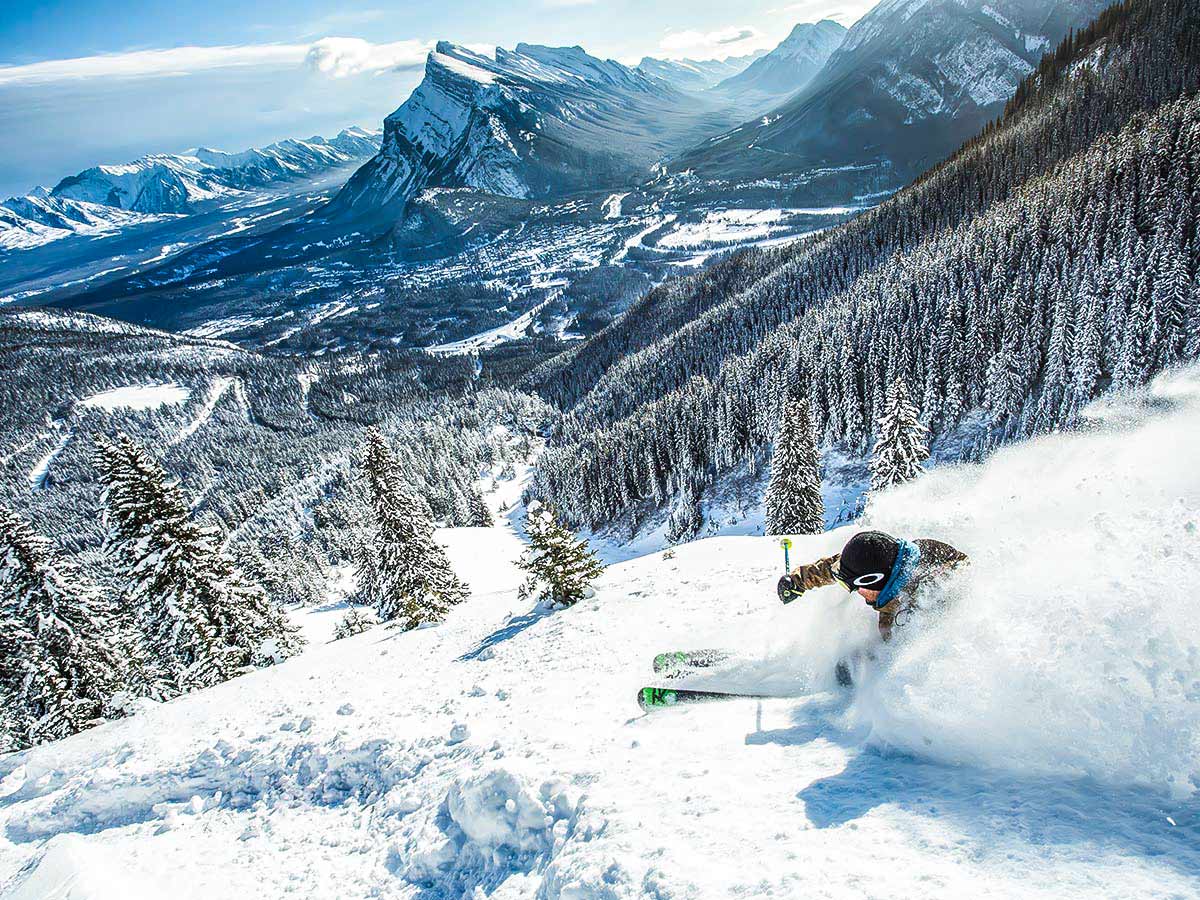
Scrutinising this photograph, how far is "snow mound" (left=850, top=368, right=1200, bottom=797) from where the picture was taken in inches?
195

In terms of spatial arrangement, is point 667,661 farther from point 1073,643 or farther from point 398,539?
point 398,539

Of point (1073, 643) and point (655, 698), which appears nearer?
point (1073, 643)

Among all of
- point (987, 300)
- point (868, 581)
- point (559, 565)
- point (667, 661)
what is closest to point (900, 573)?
point (868, 581)

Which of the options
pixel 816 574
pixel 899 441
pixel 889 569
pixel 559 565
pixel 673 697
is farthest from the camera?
pixel 899 441

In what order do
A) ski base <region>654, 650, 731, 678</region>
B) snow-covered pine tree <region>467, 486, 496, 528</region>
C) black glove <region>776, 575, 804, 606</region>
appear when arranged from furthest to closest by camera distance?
snow-covered pine tree <region>467, 486, 496, 528</region> < ski base <region>654, 650, 731, 678</region> < black glove <region>776, 575, 804, 606</region>

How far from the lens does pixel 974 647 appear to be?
6512 millimetres

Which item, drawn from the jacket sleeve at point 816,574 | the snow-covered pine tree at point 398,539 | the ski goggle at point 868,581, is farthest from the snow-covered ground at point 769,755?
the snow-covered pine tree at point 398,539

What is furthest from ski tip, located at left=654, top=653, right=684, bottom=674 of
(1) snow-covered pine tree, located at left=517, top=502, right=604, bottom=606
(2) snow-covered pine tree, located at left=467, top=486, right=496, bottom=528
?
(2) snow-covered pine tree, located at left=467, top=486, right=496, bottom=528

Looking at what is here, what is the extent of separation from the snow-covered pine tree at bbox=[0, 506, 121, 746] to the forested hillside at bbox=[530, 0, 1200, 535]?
68561 millimetres

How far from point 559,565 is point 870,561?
1313cm

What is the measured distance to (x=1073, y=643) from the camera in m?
5.78

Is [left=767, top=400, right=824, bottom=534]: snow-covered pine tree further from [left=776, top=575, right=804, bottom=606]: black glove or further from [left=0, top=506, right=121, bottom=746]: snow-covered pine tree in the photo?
[left=0, top=506, right=121, bottom=746]: snow-covered pine tree

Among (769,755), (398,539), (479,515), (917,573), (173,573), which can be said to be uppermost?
(917,573)

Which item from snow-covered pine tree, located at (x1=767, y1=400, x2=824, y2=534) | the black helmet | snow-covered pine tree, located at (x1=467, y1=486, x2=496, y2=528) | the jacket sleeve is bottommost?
snow-covered pine tree, located at (x1=467, y1=486, x2=496, y2=528)
